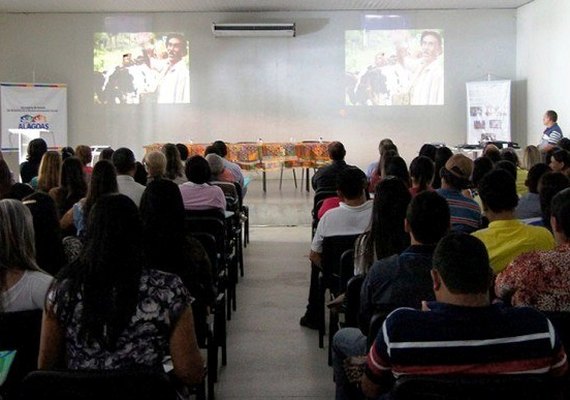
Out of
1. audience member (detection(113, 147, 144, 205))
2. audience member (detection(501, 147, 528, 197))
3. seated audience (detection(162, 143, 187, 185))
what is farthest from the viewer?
seated audience (detection(162, 143, 187, 185))

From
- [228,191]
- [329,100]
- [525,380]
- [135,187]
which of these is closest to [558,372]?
[525,380]

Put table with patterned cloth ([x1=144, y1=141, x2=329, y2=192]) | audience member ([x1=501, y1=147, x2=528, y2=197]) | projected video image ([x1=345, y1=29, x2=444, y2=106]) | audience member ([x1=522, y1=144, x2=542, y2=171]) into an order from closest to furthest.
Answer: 1. audience member ([x1=501, y1=147, x2=528, y2=197])
2. audience member ([x1=522, y1=144, x2=542, y2=171])
3. table with patterned cloth ([x1=144, y1=141, x2=329, y2=192])
4. projected video image ([x1=345, y1=29, x2=444, y2=106])

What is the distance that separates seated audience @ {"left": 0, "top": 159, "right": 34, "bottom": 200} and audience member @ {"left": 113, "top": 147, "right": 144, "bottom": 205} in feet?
2.52

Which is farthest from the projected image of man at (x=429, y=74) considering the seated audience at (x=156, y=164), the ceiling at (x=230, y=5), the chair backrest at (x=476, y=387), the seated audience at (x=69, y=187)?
the chair backrest at (x=476, y=387)

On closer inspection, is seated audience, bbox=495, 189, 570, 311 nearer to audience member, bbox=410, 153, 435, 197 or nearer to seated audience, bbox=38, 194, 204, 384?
seated audience, bbox=38, 194, 204, 384

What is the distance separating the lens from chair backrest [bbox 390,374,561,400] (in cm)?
178

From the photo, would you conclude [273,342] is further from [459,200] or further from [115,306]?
[115,306]

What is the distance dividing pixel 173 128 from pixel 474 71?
6.11 m

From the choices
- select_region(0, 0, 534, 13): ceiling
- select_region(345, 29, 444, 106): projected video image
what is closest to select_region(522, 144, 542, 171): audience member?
select_region(0, 0, 534, 13): ceiling

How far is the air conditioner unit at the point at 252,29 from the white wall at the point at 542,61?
4.48 m

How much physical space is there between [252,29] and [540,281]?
41.8 feet

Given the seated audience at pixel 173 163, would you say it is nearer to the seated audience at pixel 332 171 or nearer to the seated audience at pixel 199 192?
the seated audience at pixel 199 192

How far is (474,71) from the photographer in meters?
15.2

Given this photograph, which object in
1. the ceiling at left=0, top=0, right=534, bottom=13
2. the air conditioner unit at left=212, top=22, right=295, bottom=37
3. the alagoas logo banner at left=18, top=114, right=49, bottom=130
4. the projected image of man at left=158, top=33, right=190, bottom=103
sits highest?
the ceiling at left=0, top=0, right=534, bottom=13
